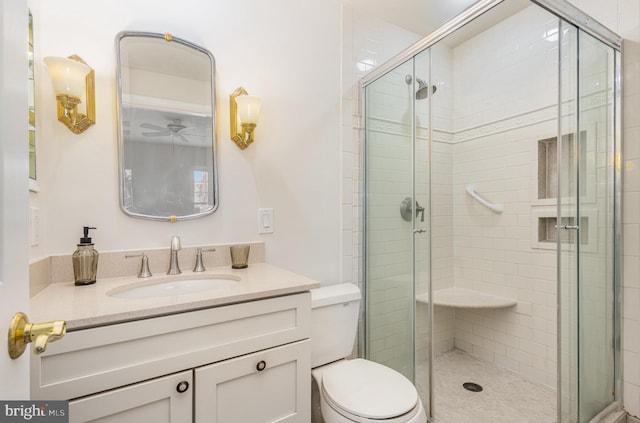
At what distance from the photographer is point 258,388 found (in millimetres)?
1125

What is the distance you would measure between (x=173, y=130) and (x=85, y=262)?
666 mm

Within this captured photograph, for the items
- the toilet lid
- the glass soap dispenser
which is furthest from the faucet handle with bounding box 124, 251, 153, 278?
the toilet lid

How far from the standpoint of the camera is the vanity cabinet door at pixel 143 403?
2.82 ft

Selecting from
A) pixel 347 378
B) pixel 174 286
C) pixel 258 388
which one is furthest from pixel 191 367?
pixel 347 378

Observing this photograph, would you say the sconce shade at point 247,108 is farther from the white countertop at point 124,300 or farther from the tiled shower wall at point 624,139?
the white countertop at point 124,300

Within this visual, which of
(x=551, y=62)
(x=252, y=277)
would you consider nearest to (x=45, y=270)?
(x=252, y=277)

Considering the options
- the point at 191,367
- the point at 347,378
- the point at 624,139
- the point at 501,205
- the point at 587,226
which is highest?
the point at 624,139

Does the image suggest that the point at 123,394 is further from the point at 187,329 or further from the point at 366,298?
the point at 366,298

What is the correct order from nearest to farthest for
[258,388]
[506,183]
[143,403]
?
[143,403] → [258,388] → [506,183]

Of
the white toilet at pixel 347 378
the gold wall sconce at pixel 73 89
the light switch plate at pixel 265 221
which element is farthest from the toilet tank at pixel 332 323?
the gold wall sconce at pixel 73 89

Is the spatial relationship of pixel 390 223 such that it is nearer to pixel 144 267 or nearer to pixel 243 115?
pixel 243 115

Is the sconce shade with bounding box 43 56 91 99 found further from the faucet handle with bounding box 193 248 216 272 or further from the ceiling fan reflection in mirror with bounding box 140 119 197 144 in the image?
the faucet handle with bounding box 193 248 216 272

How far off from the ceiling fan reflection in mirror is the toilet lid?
1273 mm

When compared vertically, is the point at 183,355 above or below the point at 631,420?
above
